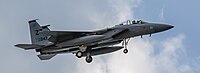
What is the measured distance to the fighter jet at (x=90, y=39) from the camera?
3994cm

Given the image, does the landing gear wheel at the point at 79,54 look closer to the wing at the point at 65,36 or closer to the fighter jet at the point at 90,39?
the fighter jet at the point at 90,39

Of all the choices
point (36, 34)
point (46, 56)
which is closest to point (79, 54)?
point (46, 56)

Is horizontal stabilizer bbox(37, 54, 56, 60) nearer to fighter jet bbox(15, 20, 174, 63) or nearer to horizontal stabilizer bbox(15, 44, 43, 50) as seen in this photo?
fighter jet bbox(15, 20, 174, 63)

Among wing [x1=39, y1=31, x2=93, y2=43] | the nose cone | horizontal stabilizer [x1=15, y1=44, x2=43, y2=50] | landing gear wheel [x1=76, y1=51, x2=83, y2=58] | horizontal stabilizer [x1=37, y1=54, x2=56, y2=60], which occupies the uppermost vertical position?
the nose cone

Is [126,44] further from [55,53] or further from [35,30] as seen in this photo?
[35,30]

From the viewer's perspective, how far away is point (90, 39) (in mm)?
39844

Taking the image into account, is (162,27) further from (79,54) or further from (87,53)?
(79,54)

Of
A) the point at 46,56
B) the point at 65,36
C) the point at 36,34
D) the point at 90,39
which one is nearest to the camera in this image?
the point at 90,39

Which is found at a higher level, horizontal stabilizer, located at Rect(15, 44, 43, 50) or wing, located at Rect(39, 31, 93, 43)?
wing, located at Rect(39, 31, 93, 43)

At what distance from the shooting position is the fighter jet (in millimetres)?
39938

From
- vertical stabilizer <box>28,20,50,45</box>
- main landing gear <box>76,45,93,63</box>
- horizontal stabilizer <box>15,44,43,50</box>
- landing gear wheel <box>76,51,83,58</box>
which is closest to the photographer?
horizontal stabilizer <box>15,44,43,50</box>

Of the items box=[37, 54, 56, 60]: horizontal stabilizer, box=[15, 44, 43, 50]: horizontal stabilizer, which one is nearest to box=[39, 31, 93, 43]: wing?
box=[15, 44, 43, 50]: horizontal stabilizer

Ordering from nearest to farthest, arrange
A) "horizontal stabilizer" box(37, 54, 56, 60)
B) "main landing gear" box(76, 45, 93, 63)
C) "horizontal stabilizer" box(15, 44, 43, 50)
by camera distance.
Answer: "horizontal stabilizer" box(15, 44, 43, 50) < "main landing gear" box(76, 45, 93, 63) < "horizontal stabilizer" box(37, 54, 56, 60)

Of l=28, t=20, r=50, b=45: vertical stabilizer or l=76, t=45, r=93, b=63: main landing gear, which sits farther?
l=28, t=20, r=50, b=45: vertical stabilizer
